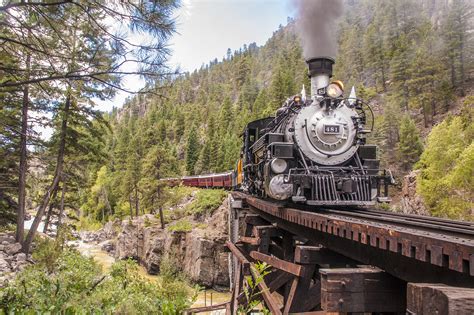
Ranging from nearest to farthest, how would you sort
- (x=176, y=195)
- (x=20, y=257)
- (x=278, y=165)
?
(x=278, y=165), (x=20, y=257), (x=176, y=195)

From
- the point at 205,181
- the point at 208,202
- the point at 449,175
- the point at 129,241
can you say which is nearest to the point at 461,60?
the point at 449,175

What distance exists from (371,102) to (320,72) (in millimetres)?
53910

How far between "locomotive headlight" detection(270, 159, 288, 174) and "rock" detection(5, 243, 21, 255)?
11.0 metres

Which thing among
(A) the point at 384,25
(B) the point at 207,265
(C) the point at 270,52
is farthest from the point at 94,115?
(C) the point at 270,52

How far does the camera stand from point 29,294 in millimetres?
5188

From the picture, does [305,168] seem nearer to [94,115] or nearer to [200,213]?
[94,115]

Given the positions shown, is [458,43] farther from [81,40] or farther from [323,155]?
[81,40]

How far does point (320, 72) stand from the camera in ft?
25.9

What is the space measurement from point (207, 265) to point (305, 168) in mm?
15740

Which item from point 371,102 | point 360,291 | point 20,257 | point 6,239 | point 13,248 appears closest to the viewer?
point 360,291

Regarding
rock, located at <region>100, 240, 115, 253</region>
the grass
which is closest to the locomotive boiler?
rock, located at <region>100, 240, 115, 253</region>

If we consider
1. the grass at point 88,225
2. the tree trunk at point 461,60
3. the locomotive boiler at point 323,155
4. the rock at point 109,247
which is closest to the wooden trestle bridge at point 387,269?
the locomotive boiler at point 323,155

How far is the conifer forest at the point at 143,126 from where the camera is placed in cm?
486

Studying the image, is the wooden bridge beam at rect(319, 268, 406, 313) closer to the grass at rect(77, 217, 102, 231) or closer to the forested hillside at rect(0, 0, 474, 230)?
the forested hillside at rect(0, 0, 474, 230)
